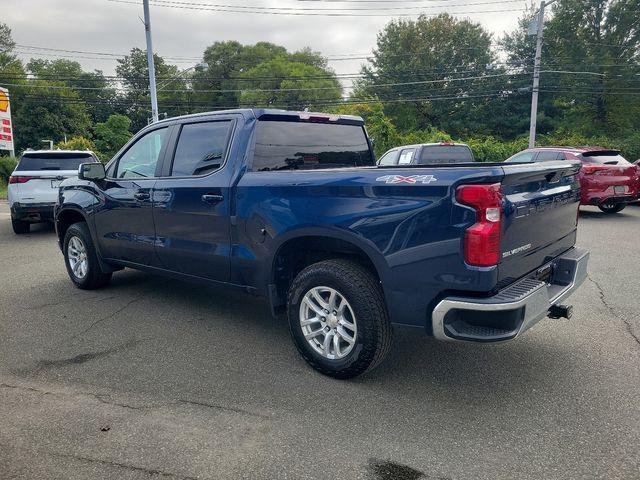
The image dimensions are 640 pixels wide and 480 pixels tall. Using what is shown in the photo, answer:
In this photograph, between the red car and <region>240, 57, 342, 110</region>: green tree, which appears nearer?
the red car

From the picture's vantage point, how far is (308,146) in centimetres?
447

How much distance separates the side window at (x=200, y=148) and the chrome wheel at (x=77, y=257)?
202cm

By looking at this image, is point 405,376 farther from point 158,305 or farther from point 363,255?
point 158,305

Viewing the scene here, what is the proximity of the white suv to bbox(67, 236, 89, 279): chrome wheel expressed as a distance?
425 centimetres

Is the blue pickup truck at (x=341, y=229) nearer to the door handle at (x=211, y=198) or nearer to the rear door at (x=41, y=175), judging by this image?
the door handle at (x=211, y=198)

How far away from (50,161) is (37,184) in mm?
610

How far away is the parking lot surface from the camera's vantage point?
261cm

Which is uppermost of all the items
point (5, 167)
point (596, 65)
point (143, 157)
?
point (596, 65)

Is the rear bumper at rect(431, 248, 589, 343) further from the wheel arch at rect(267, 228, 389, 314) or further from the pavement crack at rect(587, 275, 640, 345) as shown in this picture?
the pavement crack at rect(587, 275, 640, 345)

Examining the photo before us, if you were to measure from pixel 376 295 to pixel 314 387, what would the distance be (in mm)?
799

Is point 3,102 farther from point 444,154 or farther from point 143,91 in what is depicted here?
point 143,91

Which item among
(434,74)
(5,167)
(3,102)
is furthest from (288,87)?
(5,167)

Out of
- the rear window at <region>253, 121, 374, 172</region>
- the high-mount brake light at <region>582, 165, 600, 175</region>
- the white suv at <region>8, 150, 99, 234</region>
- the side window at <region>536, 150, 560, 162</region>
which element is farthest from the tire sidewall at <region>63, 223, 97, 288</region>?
the side window at <region>536, 150, 560, 162</region>

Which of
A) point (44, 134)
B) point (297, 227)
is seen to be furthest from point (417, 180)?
point (44, 134)
